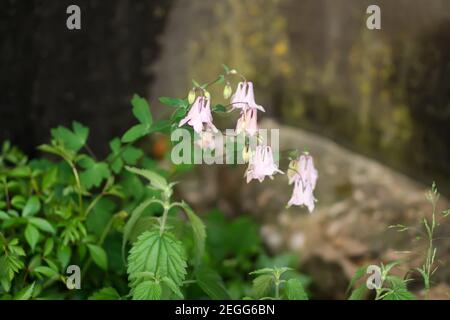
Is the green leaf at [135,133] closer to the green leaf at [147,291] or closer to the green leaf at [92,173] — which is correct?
the green leaf at [92,173]

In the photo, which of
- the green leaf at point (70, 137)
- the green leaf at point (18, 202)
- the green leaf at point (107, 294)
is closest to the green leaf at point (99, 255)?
the green leaf at point (107, 294)

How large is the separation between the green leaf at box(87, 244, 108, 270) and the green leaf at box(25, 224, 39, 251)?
14 centimetres

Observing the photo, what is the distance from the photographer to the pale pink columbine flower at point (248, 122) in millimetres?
1734

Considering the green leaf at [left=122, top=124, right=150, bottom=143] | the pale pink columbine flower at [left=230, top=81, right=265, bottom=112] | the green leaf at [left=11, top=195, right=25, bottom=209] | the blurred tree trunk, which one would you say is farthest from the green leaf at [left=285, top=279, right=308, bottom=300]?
the blurred tree trunk

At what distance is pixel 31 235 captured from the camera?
6.33 feet

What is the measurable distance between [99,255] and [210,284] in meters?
0.30

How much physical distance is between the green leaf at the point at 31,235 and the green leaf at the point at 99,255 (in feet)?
0.47

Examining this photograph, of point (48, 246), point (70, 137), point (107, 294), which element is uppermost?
point (70, 137)

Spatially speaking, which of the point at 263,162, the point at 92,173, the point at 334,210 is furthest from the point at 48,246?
the point at 334,210

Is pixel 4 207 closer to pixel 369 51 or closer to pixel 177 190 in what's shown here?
pixel 177 190

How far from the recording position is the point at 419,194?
9.39 ft

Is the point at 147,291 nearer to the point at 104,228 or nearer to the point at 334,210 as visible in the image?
the point at 104,228

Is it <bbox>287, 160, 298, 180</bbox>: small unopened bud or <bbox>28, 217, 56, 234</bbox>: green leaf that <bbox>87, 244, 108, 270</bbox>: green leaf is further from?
<bbox>287, 160, 298, 180</bbox>: small unopened bud
